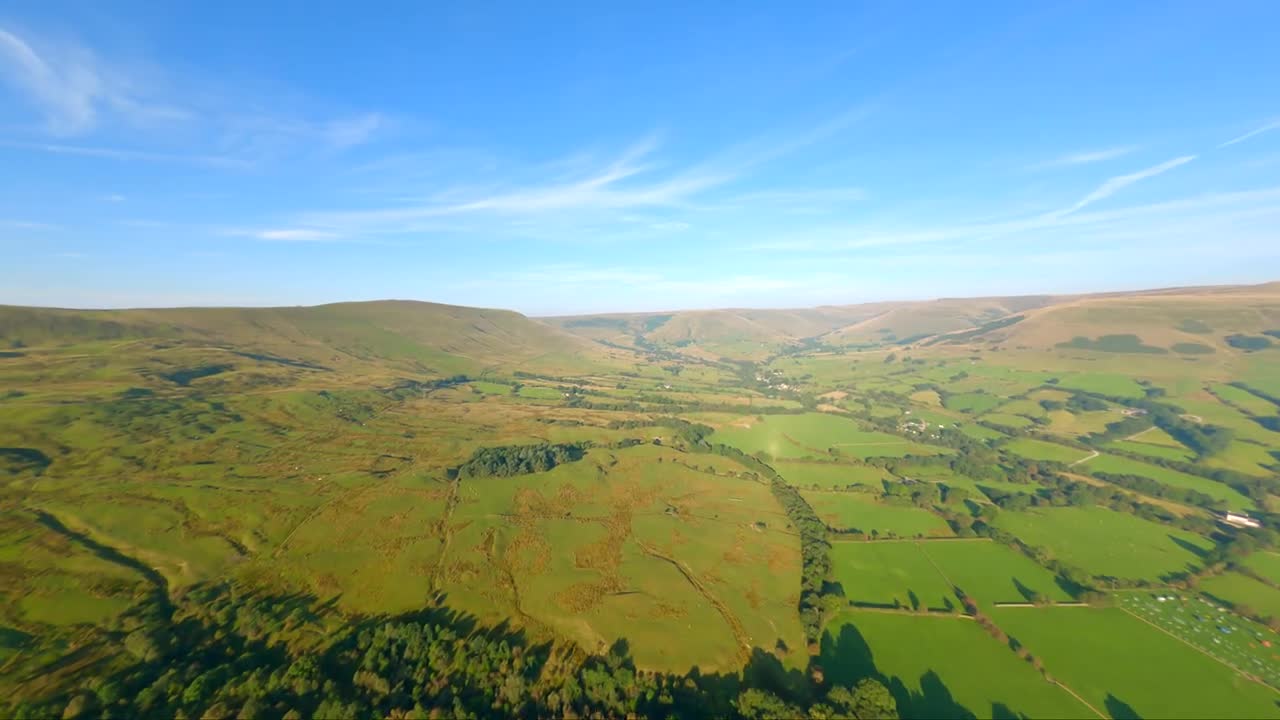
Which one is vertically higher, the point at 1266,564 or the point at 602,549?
the point at 602,549

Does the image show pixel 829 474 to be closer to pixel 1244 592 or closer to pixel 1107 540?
pixel 1107 540

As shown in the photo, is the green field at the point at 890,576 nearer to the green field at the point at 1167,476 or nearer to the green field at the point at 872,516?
the green field at the point at 872,516

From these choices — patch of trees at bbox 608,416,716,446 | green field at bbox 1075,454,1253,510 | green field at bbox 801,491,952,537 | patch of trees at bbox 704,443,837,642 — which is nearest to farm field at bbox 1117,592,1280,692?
green field at bbox 801,491,952,537

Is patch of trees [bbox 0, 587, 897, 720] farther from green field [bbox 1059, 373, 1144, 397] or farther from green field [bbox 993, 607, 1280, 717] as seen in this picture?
green field [bbox 1059, 373, 1144, 397]

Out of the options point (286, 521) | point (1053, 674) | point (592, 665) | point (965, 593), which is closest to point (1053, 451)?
point (965, 593)

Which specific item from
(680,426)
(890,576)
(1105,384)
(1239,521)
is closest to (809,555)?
(890,576)

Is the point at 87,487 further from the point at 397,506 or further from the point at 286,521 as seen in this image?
the point at 397,506

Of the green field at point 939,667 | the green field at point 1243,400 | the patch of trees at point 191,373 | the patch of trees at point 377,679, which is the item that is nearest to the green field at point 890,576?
the green field at point 939,667
